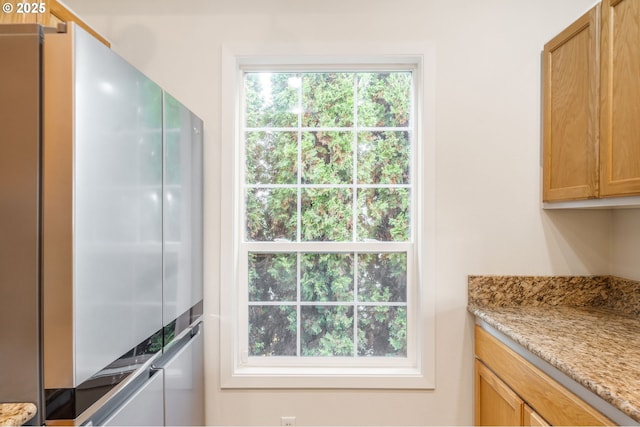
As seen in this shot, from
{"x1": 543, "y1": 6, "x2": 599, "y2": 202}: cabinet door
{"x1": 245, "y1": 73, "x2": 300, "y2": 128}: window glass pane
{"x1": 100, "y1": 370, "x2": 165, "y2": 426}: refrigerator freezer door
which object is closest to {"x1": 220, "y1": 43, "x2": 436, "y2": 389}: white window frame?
{"x1": 245, "y1": 73, "x2": 300, "y2": 128}: window glass pane

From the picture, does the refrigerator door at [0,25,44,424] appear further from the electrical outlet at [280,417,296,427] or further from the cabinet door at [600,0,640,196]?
the cabinet door at [600,0,640,196]

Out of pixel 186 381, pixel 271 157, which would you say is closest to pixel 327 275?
pixel 271 157

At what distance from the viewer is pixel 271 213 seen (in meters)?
2.06

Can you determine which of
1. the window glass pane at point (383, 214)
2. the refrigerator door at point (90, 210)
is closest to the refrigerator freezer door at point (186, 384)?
the refrigerator door at point (90, 210)

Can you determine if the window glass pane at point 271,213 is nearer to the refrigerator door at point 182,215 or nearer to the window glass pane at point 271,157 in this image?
the window glass pane at point 271,157

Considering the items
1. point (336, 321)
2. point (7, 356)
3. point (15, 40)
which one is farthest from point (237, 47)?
point (7, 356)

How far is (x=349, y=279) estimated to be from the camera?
205cm

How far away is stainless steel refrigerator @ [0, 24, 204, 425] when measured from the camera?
856 millimetres

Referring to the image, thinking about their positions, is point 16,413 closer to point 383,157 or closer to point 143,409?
point 143,409

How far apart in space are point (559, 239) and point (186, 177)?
1.73 meters

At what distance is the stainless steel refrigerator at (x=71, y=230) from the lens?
0.86 m

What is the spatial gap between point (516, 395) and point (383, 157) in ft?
3.89

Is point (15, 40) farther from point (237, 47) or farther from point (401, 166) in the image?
point (401, 166)

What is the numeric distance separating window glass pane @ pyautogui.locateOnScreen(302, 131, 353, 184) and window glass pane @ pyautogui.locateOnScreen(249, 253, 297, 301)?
424 millimetres
